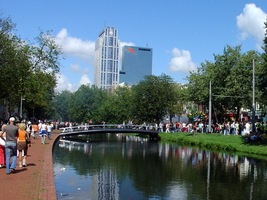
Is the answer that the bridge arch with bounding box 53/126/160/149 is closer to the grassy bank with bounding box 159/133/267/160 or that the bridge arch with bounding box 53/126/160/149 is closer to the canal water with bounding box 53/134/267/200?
the grassy bank with bounding box 159/133/267/160

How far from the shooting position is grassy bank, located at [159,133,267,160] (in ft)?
114

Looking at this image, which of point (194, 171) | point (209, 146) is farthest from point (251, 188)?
point (209, 146)

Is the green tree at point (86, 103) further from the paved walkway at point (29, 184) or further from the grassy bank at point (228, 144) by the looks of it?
the paved walkway at point (29, 184)

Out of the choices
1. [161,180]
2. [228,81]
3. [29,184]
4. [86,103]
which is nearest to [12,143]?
[29,184]

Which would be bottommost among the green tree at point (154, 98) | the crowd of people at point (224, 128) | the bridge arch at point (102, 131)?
the bridge arch at point (102, 131)

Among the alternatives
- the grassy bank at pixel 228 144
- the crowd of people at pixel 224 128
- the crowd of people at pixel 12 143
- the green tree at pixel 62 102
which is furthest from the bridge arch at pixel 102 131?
the green tree at pixel 62 102

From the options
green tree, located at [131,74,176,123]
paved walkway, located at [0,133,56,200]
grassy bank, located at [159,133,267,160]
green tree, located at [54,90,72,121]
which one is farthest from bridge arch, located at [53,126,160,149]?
green tree, located at [54,90,72,121]

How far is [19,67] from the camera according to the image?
40.8 m

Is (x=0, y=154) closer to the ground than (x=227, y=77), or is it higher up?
closer to the ground

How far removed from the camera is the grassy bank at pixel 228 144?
114ft

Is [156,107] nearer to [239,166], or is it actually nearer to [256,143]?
[256,143]

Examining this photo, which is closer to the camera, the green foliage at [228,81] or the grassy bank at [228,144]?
the grassy bank at [228,144]

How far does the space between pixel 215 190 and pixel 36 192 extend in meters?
7.97

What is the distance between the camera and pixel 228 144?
39312mm
